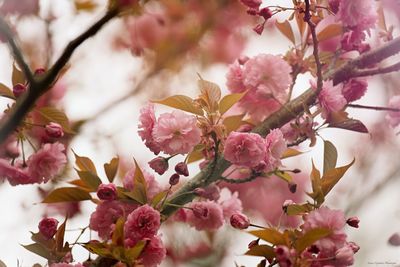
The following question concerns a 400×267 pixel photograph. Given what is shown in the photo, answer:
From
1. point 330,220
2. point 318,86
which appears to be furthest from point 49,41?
point 330,220

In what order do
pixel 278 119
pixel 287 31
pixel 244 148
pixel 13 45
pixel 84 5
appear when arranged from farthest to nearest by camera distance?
pixel 84 5, pixel 287 31, pixel 278 119, pixel 244 148, pixel 13 45

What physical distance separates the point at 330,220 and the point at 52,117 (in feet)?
1.56

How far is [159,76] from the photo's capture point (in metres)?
2.09

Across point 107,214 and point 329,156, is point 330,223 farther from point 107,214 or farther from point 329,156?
point 107,214

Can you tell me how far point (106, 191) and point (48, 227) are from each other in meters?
0.10

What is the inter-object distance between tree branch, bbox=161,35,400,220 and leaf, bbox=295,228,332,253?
0.73ft

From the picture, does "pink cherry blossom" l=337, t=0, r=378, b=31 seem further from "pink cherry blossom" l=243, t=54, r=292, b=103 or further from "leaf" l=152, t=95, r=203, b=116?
"leaf" l=152, t=95, r=203, b=116

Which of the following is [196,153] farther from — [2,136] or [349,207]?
[349,207]

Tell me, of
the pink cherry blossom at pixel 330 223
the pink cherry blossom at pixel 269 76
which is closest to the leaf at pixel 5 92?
the pink cherry blossom at pixel 269 76

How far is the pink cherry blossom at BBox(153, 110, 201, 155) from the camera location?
0.97 m

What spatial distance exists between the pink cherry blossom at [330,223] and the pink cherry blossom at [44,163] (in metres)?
0.45

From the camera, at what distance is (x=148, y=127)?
1.01 metres

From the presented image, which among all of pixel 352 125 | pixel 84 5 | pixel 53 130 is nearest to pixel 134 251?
pixel 53 130

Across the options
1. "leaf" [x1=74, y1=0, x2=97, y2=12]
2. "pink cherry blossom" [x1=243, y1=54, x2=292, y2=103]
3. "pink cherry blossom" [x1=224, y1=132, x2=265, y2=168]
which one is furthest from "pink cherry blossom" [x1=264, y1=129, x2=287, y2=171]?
"leaf" [x1=74, y1=0, x2=97, y2=12]
